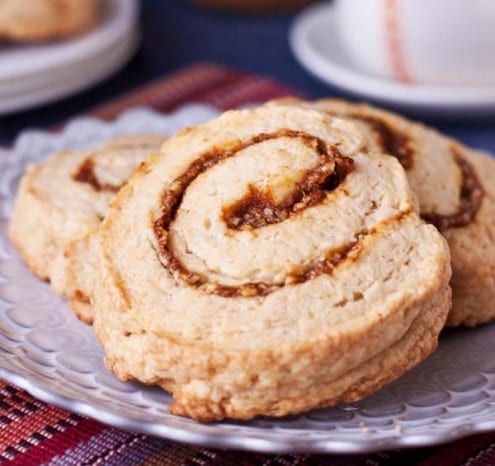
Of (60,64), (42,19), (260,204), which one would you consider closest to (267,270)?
(260,204)

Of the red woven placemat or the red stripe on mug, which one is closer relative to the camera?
the red woven placemat

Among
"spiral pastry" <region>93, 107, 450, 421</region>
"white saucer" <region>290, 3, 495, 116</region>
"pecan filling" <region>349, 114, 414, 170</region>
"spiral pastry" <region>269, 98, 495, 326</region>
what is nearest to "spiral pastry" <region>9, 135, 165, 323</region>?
"spiral pastry" <region>93, 107, 450, 421</region>

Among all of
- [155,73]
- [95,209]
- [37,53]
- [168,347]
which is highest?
[168,347]

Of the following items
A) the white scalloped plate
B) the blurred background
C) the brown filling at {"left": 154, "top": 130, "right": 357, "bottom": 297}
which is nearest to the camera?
the white scalloped plate

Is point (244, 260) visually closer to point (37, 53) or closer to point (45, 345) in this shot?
point (45, 345)

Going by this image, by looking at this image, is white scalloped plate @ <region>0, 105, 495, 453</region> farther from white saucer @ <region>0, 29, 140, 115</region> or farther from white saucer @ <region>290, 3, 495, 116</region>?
white saucer @ <region>290, 3, 495, 116</region>

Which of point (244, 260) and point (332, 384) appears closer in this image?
point (332, 384)

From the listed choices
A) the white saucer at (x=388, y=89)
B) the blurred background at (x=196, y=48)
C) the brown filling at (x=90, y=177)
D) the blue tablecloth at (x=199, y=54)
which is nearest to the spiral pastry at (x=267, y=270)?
the brown filling at (x=90, y=177)

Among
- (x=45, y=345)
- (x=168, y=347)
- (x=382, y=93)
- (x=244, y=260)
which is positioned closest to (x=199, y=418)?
(x=168, y=347)
